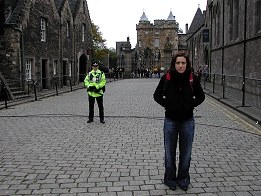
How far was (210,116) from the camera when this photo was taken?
40.1 ft

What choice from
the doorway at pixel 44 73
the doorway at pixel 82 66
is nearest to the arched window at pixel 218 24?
the doorway at pixel 82 66

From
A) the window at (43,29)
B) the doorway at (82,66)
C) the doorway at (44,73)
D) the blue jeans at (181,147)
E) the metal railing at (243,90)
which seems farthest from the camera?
the doorway at (82,66)

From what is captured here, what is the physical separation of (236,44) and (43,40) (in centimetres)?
1361

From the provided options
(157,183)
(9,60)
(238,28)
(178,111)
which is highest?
(238,28)

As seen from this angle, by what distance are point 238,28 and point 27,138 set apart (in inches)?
768

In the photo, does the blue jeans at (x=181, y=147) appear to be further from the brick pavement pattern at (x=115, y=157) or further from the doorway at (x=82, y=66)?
the doorway at (x=82, y=66)

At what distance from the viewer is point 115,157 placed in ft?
22.0

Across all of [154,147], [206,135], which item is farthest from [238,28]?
[154,147]

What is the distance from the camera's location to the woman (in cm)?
485

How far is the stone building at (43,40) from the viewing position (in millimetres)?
20469

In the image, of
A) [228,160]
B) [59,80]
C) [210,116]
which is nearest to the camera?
[228,160]

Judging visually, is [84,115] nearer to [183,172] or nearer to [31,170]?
[31,170]

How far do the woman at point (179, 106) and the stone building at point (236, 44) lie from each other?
697 cm

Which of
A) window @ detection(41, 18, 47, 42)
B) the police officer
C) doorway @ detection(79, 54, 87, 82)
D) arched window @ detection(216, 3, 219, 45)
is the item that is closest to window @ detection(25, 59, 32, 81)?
window @ detection(41, 18, 47, 42)
